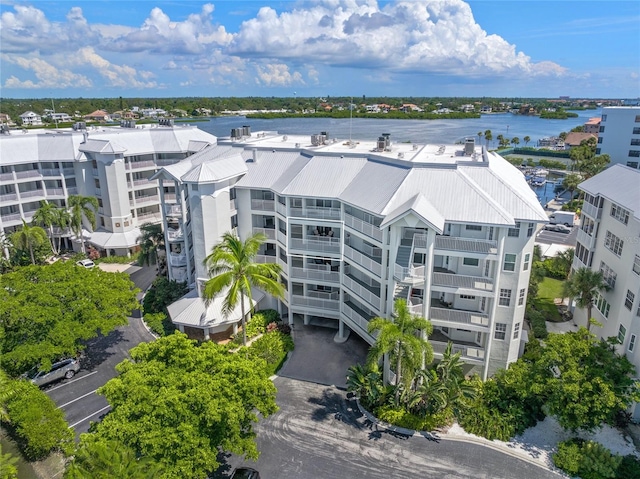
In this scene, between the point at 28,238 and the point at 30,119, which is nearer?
the point at 28,238

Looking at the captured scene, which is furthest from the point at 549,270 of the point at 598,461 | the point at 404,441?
the point at 404,441

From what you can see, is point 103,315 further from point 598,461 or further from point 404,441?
point 598,461

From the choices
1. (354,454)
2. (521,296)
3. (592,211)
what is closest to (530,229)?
(521,296)

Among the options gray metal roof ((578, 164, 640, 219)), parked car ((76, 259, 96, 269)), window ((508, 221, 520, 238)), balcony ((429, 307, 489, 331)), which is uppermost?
gray metal roof ((578, 164, 640, 219))

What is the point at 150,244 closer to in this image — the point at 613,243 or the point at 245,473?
the point at 245,473

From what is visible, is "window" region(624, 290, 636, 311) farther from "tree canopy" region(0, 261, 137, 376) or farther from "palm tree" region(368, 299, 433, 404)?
"tree canopy" region(0, 261, 137, 376)

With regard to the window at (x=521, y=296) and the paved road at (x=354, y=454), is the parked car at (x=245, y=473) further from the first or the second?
the window at (x=521, y=296)

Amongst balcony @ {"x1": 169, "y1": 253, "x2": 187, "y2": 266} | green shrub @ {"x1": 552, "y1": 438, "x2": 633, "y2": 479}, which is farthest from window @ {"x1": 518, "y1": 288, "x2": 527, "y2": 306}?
balcony @ {"x1": 169, "y1": 253, "x2": 187, "y2": 266}
